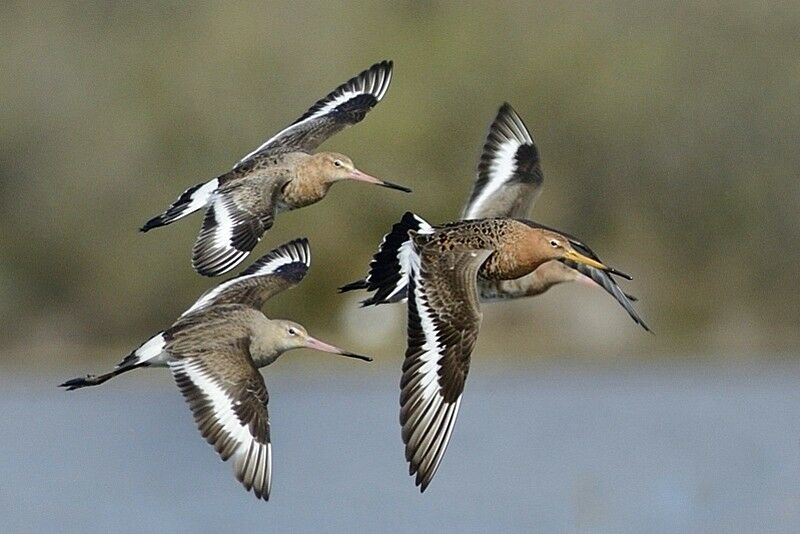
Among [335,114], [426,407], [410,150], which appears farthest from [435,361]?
[410,150]

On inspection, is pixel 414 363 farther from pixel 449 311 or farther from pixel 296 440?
pixel 296 440

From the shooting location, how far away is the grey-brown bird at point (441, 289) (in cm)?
784

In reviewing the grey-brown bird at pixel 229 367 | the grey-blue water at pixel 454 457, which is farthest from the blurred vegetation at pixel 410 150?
the grey-brown bird at pixel 229 367

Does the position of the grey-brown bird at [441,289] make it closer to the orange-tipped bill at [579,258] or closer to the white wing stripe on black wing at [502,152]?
the orange-tipped bill at [579,258]

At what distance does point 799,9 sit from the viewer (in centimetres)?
1877

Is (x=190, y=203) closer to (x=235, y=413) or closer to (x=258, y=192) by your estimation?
(x=258, y=192)

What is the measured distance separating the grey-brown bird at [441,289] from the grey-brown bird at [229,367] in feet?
1.67

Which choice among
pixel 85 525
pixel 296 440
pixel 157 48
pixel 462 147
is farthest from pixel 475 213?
pixel 157 48

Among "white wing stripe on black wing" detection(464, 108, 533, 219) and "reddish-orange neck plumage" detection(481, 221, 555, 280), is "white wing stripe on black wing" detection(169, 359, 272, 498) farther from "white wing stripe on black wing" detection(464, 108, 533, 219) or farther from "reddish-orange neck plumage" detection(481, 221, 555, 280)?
"white wing stripe on black wing" detection(464, 108, 533, 219)

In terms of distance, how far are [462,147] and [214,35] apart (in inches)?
103

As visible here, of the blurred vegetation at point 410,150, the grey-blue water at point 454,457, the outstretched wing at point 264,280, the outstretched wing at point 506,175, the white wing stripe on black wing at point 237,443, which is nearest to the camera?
the white wing stripe on black wing at point 237,443

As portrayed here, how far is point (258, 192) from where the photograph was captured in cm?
902

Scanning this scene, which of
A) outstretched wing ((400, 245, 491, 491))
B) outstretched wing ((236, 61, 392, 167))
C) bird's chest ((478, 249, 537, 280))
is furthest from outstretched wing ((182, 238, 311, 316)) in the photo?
outstretched wing ((400, 245, 491, 491))

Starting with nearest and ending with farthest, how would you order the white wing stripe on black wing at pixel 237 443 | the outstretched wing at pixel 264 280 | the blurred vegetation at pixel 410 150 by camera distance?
the white wing stripe on black wing at pixel 237 443 → the outstretched wing at pixel 264 280 → the blurred vegetation at pixel 410 150
